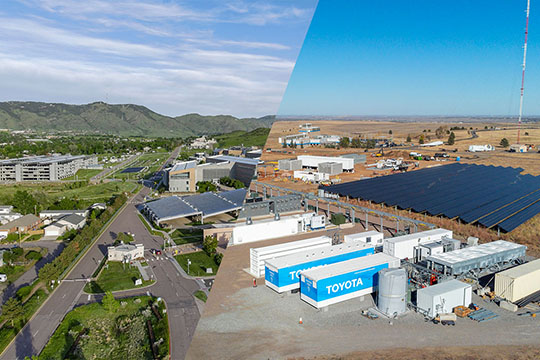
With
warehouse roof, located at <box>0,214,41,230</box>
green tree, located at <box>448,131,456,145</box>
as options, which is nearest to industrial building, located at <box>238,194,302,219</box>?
green tree, located at <box>448,131,456,145</box>

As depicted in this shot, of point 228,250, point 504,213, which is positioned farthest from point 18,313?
point 504,213

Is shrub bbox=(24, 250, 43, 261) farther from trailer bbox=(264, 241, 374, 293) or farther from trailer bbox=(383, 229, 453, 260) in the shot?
trailer bbox=(383, 229, 453, 260)

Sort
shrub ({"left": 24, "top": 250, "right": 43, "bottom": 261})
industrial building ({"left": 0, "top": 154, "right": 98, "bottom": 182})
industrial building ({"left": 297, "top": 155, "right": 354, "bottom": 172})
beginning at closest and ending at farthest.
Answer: industrial building ({"left": 297, "top": 155, "right": 354, "bottom": 172})
shrub ({"left": 24, "top": 250, "right": 43, "bottom": 261})
industrial building ({"left": 0, "top": 154, "right": 98, "bottom": 182})

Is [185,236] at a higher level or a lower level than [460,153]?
lower

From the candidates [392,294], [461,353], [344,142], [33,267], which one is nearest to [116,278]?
[33,267]

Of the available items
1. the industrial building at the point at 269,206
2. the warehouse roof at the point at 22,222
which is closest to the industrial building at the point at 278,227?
the industrial building at the point at 269,206

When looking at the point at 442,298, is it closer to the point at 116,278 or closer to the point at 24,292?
the point at 116,278
